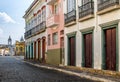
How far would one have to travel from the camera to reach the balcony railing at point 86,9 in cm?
1956

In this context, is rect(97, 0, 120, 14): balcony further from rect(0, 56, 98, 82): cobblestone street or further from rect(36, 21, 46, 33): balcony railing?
rect(36, 21, 46, 33): balcony railing

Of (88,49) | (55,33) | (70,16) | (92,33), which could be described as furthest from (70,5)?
(55,33)

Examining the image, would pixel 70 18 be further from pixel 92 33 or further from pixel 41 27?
pixel 41 27

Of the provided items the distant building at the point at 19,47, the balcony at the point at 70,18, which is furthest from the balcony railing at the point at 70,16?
the distant building at the point at 19,47

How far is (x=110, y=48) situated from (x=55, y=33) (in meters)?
13.1

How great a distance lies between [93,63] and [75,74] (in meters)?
1.82

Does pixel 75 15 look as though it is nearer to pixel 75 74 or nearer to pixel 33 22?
pixel 75 74

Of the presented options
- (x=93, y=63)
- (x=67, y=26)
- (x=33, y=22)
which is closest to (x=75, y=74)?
(x=93, y=63)

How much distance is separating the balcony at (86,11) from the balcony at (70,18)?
4.46ft

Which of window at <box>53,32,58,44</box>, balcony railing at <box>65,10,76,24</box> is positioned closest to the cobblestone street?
balcony railing at <box>65,10,76,24</box>

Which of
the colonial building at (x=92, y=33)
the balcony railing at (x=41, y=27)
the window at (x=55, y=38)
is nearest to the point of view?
the colonial building at (x=92, y=33)

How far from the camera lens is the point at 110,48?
17312 millimetres

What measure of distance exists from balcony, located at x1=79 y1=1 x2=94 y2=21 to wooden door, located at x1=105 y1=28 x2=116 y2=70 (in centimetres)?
219

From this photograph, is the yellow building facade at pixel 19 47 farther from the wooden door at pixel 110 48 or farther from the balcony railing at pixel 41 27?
the wooden door at pixel 110 48
